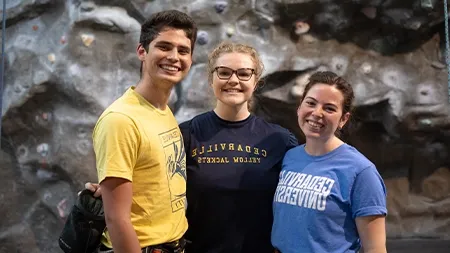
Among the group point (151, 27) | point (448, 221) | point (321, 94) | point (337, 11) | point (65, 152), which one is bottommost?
point (448, 221)

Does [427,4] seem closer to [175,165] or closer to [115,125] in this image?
[175,165]

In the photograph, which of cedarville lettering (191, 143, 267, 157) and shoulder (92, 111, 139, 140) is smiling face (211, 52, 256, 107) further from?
shoulder (92, 111, 139, 140)

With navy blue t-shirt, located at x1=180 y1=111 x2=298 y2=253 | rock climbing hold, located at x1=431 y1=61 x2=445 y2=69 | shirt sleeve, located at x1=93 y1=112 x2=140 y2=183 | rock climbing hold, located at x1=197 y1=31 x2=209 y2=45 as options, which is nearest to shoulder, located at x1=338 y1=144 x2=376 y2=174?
navy blue t-shirt, located at x1=180 y1=111 x2=298 y2=253

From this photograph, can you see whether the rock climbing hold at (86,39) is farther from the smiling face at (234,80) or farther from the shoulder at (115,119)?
the shoulder at (115,119)

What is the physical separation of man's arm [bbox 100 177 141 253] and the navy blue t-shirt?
0.32m

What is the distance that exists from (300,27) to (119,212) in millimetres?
2142

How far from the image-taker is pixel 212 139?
1492 millimetres

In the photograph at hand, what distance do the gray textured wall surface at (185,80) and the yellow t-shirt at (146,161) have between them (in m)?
1.62

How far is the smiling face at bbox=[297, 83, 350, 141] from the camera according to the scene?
1346 millimetres

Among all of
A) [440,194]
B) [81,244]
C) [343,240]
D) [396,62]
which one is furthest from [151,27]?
[440,194]

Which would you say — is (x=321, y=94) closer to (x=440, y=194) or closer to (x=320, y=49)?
(x=320, y=49)

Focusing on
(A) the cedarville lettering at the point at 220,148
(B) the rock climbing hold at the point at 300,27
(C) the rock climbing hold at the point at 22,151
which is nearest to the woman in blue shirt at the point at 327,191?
(A) the cedarville lettering at the point at 220,148

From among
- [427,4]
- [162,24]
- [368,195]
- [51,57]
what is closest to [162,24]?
[162,24]

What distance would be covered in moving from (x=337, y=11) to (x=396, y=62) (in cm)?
46
